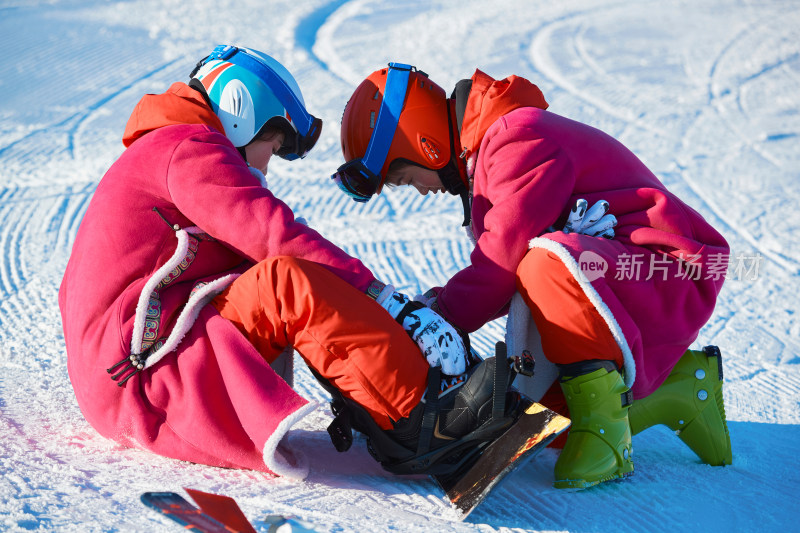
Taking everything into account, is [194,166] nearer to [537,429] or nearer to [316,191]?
[537,429]

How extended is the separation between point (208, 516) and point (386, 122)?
58.1 inches

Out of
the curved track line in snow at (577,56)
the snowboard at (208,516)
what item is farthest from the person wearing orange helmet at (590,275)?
the curved track line in snow at (577,56)

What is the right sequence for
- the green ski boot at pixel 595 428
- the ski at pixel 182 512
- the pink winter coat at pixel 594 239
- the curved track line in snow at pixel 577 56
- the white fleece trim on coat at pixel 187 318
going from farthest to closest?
the curved track line in snow at pixel 577 56 → the pink winter coat at pixel 594 239 → the green ski boot at pixel 595 428 → the white fleece trim on coat at pixel 187 318 → the ski at pixel 182 512

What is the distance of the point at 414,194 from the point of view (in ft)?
15.7

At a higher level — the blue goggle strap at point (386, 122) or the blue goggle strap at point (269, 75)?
the blue goggle strap at point (269, 75)

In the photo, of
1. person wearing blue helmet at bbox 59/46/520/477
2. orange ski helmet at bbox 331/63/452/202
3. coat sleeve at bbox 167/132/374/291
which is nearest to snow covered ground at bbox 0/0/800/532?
person wearing blue helmet at bbox 59/46/520/477

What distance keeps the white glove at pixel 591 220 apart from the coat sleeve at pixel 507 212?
0.15 feet

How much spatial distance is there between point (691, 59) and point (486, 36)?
1.64m

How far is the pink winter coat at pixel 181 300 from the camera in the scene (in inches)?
76.9

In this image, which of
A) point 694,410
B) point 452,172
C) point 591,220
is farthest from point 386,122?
point 694,410

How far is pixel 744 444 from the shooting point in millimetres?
2596

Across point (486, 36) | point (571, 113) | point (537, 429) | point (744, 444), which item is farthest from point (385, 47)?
point (537, 429)

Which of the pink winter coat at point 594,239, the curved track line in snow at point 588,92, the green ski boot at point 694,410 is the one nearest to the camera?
the pink winter coat at point 594,239

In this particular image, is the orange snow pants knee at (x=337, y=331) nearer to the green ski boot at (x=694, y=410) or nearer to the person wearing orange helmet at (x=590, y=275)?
the person wearing orange helmet at (x=590, y=275)
